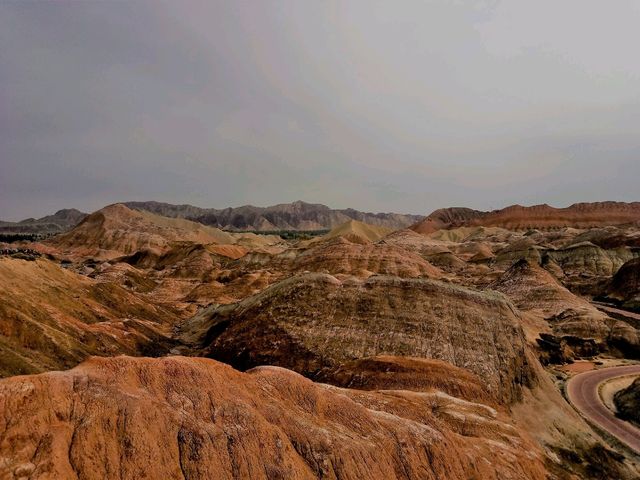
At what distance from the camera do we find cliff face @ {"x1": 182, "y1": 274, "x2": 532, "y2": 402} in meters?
39.7

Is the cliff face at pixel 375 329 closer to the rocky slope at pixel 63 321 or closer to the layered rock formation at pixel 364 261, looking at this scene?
the rocky slope at pixel 63 321

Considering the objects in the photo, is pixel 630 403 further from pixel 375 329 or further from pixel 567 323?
pixel 567 323

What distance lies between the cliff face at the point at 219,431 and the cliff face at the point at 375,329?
1275cm

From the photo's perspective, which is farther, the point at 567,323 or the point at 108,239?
the point at 108,239

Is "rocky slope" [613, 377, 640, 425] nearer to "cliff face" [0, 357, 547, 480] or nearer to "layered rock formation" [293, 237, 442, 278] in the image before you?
"cliff face" [0, 357, 547, 480]

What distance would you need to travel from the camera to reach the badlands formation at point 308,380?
56.0ft

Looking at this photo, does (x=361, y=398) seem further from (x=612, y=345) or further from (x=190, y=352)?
(x=612, y=345)

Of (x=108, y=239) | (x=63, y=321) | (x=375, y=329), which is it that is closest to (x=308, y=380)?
(x=375, y=329)

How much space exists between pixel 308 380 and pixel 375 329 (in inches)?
733

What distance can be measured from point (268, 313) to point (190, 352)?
40.9ft

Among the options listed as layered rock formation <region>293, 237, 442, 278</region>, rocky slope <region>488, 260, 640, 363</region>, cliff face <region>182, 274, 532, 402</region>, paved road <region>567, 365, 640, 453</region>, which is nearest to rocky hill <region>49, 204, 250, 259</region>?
layered rock formation <region>293, 237, 442, 278</region>

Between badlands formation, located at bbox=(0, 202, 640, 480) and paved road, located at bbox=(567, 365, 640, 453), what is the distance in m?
1.86

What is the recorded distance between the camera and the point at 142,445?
1673cm

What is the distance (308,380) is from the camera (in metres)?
25.9
